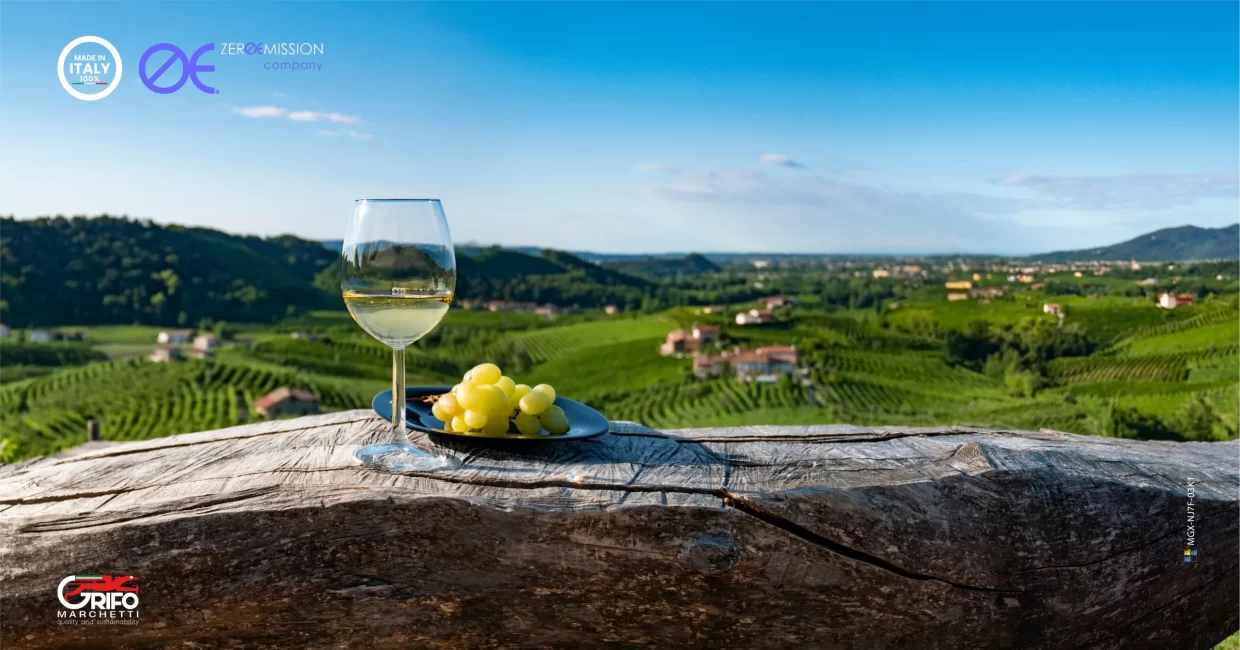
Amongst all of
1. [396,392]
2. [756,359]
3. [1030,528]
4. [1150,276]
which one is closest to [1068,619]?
[1030,528]

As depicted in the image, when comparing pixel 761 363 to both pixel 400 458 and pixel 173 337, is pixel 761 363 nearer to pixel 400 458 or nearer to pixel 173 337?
pixel 400 458

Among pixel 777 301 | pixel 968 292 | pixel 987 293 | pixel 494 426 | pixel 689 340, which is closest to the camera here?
pixel 494 426

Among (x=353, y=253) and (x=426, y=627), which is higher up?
(x=353, y=253)

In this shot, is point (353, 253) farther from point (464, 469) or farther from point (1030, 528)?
point (1030, 528)

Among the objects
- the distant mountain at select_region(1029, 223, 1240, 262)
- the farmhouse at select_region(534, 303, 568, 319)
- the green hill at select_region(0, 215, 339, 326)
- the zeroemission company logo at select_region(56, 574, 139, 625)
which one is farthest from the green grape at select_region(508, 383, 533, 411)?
the green hill at select_region(0, 215, 339, 326)

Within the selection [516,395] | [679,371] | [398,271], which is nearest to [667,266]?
[679,371]

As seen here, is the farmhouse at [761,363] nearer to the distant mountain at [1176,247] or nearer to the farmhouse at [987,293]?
the farmhouse at [987,293]
